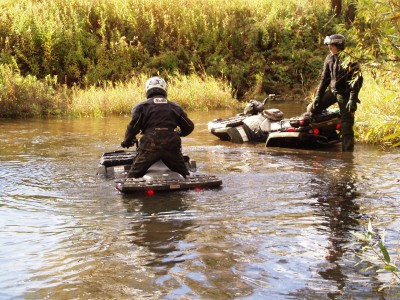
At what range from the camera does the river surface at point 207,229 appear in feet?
17.3

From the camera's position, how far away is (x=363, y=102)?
1409 cm

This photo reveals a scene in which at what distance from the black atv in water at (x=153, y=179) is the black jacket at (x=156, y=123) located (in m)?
0.38

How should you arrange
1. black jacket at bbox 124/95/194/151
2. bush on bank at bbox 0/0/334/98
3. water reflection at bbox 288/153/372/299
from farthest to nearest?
bush on bank at bbox 0/0/334/98 < black jacket at bbox 124/95/194/151 < water reflection at bbox 288/153/372/299

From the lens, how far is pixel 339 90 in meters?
11.8

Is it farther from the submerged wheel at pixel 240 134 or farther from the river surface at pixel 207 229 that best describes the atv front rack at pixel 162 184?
the submerged wheel at pixel 240 134

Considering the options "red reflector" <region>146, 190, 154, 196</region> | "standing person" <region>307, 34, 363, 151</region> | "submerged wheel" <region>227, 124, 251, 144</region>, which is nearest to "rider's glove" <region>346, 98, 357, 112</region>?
"standing person" <region>307, 34, 363, 151</region>

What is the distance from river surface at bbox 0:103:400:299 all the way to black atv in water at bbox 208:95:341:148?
525 mm

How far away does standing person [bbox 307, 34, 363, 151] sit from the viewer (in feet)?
37.4

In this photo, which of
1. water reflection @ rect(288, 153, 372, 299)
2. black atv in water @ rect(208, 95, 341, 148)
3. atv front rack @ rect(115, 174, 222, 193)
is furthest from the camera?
black atv in water @ rect(208, 95, 341, 148)

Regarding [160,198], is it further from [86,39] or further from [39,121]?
[86,39]

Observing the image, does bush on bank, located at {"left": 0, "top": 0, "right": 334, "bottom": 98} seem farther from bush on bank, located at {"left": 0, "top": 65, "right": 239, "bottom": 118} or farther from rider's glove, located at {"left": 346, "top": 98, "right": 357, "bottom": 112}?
rider's glove, located at {"left": 346, "top": 98, "right": 357, "bottom": 112}

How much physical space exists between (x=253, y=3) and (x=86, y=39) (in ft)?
26.8

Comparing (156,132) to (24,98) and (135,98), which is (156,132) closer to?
(135,98)

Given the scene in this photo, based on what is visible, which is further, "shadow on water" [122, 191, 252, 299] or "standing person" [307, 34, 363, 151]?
"standing person" [307, 34, 363, 151]
